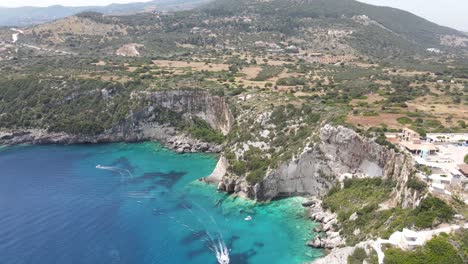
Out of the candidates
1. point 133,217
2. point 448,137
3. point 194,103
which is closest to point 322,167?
point 448,137

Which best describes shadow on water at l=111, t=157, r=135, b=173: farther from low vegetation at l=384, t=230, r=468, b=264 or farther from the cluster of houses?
low vegetation at l=384, t=230, r=468, b=264

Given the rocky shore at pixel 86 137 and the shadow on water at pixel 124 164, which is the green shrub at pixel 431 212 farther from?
the rocky shore at pixel 86 137

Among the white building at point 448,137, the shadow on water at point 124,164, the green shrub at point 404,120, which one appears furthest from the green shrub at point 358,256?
the shadow on water at point 124,164

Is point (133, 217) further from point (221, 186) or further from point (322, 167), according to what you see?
point (322, 167)

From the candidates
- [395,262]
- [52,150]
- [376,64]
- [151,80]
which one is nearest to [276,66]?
[376,64]

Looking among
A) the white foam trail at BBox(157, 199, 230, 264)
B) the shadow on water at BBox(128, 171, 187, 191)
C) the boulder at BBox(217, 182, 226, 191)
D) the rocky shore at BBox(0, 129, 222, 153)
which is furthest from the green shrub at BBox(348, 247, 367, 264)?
the rocky shore at BBox(0, 129, 222, 153)

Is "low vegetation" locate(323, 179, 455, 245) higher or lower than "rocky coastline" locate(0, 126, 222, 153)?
higher

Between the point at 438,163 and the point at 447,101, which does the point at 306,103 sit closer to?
the point at 447,101
